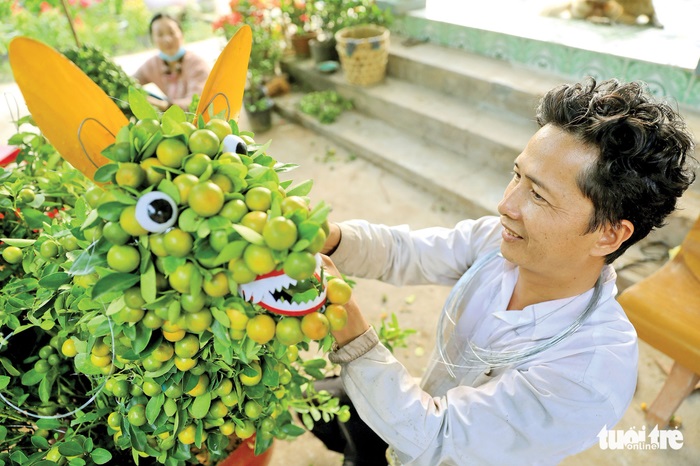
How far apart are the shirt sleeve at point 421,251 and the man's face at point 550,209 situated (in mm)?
260

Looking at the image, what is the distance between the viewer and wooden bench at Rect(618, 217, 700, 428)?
1822 mm

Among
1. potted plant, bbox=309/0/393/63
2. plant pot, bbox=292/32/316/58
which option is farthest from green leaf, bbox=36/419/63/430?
plant pot, bbox=292/32/316/58

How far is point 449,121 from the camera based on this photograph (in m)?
3.67

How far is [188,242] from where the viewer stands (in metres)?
Answer: 0.70

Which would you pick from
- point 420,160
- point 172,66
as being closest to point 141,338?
point 420,160

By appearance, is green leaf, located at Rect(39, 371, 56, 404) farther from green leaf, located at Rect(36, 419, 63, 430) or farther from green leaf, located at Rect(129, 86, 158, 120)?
green leaf, located at Rect(129, 86, 158, 120)

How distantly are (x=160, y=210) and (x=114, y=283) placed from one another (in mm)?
137

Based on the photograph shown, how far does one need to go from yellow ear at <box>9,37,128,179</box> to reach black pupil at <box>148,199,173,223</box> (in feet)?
0.75

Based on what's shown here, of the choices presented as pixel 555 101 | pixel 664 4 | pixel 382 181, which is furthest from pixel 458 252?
pixel 664 4

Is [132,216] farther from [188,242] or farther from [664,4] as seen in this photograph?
[664,4]

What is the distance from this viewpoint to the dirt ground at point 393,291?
205cm

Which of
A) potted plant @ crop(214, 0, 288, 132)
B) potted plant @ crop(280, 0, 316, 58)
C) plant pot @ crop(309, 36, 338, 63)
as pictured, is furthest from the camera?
plant pot @ crop(309, 36, 338, 63)

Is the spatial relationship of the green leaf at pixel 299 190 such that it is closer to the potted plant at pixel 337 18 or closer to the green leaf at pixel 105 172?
the green leaf at pixel 105 172

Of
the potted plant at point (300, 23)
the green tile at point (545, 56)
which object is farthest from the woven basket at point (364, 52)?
the green tile at point (545, 56)
